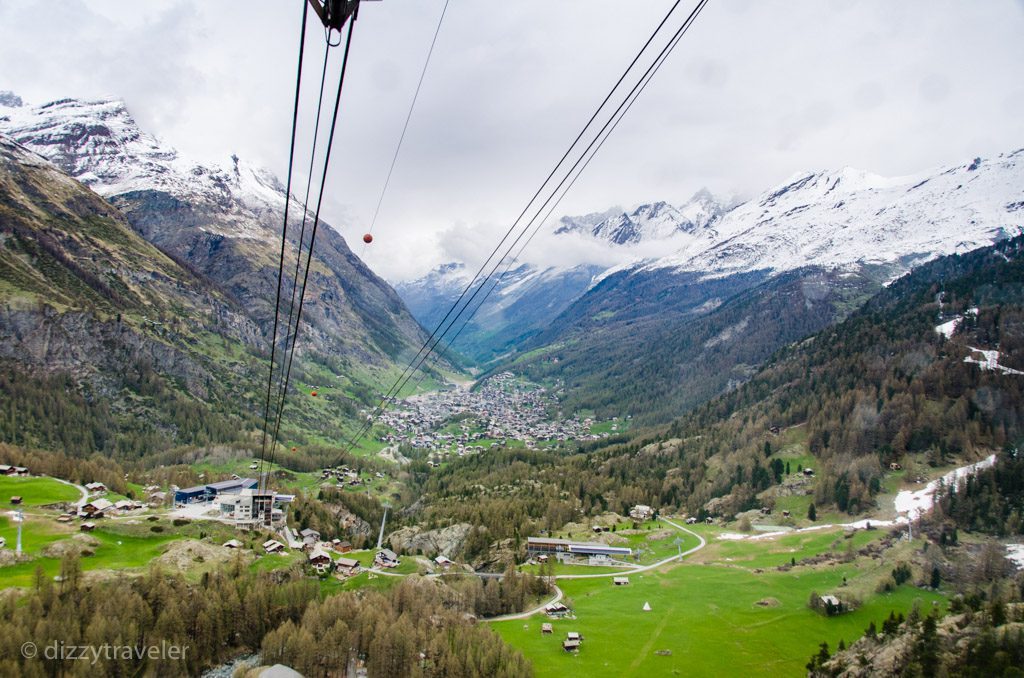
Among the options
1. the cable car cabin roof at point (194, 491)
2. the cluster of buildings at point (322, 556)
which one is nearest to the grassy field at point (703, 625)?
the cluster of buildings at point (322, 556)

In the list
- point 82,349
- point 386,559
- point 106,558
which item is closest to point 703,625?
point 386,559

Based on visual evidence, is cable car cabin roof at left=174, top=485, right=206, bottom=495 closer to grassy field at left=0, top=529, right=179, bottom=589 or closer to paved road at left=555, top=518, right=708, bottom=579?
grassy field at left=0, top=529, right=179, bottom=589

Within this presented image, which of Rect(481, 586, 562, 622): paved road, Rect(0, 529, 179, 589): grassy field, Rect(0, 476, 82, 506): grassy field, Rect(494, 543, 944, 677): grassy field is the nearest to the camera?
Rect(494, 543, 944, 677): grassy field

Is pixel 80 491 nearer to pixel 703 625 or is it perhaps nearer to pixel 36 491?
pixel 36 491

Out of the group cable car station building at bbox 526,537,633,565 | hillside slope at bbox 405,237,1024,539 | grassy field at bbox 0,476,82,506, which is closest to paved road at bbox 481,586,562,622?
cable car station building at bbox 526,537,633,565

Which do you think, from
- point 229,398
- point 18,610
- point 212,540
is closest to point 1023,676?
point 18,610

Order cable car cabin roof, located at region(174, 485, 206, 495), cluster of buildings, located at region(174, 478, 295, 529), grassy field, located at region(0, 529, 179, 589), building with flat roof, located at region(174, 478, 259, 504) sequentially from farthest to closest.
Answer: cable car cabin roof, located at region(174, 485, 206, 495) → building with flat roof, located at region(174, 478, 259, 504) → cluster of buildings, located at region(174, 478, 295, 529) → grassy field, located at region(0, 529, 179, 589)
